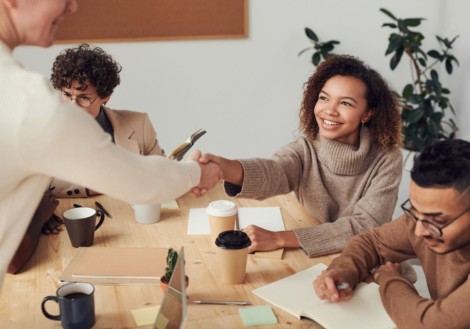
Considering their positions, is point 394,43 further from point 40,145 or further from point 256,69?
point 40,145

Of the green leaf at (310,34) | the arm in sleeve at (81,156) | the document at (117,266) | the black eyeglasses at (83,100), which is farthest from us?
the green leaf at (310,34)

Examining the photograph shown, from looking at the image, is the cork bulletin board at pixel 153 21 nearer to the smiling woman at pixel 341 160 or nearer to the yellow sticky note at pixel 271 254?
the smiling woman at pixel 341 160

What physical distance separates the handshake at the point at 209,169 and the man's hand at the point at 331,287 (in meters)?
0.49

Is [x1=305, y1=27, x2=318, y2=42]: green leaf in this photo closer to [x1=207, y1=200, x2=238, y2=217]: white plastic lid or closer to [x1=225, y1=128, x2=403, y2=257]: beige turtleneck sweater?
[x1=225, y1=128, x2=403, y2=257]: beige turtleneck sweater

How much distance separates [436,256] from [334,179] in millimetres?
580

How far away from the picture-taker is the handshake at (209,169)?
1.76 m

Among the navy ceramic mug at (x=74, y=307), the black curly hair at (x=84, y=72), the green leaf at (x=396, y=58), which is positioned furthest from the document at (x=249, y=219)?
the green leaf at (x=396, y=58)

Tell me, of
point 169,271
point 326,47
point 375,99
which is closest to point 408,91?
point 326,47

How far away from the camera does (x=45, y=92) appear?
94 cm

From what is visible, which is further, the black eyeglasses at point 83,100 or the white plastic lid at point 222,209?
the black eyeglasses at point 83,100

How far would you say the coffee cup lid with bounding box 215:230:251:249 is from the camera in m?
1.45

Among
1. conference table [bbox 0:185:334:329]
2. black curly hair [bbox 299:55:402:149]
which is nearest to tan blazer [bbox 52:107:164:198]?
conference table [bbox 0:185:334:329]

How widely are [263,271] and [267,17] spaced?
2.59 m

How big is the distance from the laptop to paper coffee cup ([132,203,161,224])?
24.0 inches
